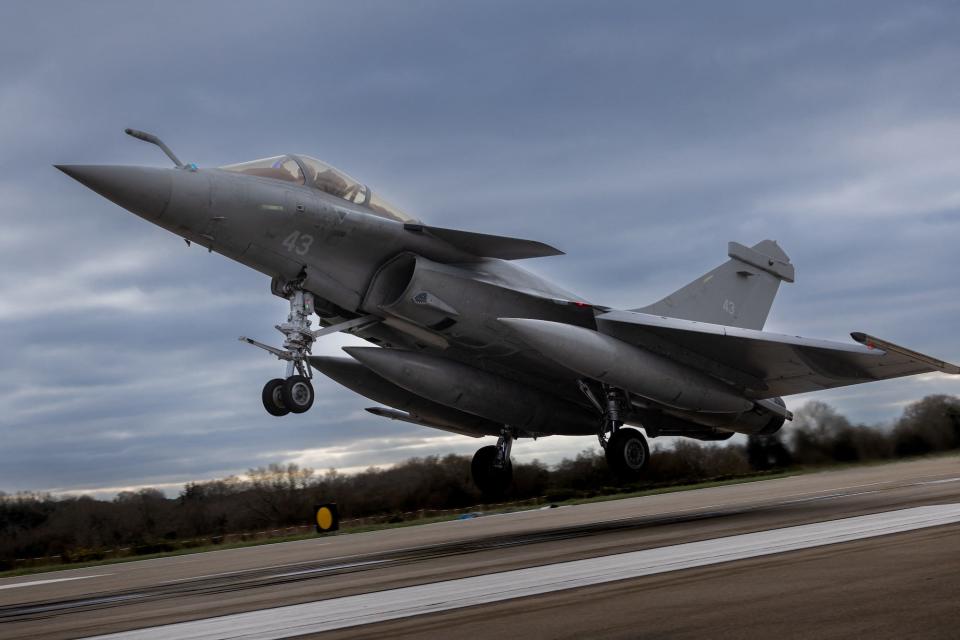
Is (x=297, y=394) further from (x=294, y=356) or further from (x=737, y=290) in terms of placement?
(x=737, y=290)

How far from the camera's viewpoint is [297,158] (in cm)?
1209

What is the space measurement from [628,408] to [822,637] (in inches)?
403

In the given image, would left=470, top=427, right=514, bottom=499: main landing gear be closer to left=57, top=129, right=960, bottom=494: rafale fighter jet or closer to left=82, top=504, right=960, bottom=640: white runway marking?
left=57, top=129, right=960, bottom=494: rafale fighter jet

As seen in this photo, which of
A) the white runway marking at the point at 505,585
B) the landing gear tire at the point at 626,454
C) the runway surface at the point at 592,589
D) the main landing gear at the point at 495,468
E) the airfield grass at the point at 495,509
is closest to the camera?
the runway surface at the point at 592,589

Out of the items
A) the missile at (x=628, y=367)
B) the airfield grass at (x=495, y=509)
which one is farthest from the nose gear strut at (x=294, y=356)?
the airfield grass at (x=495, y=509)

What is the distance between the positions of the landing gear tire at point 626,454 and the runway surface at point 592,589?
2.06 m

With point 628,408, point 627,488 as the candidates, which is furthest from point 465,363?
point 627,488

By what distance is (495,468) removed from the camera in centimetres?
1575

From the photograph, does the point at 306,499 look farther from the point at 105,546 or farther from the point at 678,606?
the point at 678,606

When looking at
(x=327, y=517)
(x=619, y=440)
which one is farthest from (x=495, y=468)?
(x=327, y=517)

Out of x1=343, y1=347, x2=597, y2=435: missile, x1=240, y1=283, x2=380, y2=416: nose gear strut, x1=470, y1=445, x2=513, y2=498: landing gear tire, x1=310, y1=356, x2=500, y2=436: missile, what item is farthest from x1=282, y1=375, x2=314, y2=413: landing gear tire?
x1=470, y1=445, x2=513, y2=498: landing gear tire

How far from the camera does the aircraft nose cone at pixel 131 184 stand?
33.5 feet

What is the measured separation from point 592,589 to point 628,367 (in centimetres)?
716

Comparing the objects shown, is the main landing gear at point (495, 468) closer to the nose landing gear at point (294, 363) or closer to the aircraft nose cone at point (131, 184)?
the nose landing gear at point (294, 363)
